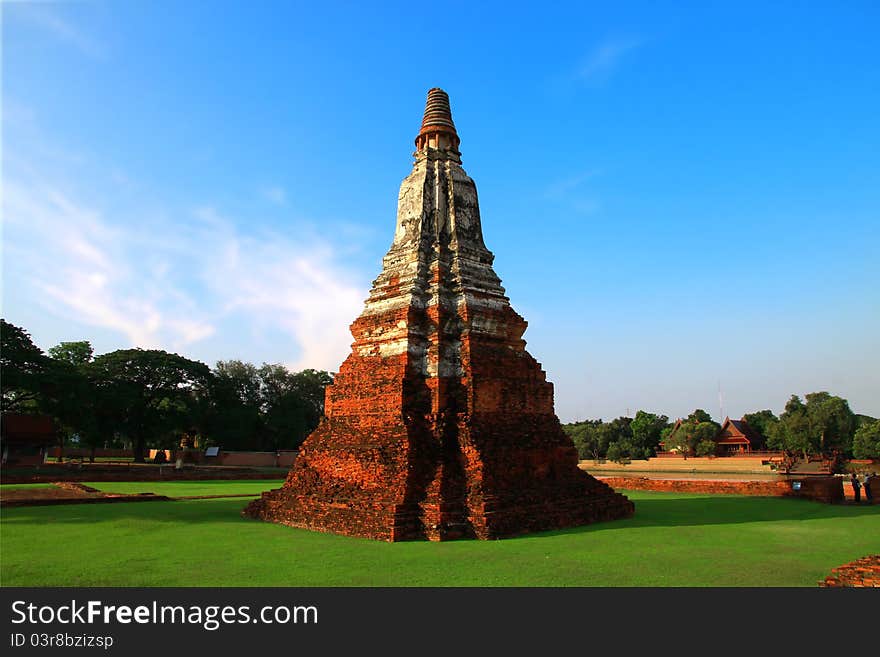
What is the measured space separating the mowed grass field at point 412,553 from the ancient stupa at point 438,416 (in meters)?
0.59

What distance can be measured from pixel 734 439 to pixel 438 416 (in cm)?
4654

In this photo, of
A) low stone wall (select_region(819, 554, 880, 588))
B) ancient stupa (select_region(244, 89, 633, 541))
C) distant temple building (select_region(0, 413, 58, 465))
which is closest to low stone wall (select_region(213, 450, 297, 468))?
distant temple building (select_region(0, 413, 58, 465))

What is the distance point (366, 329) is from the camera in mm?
13352

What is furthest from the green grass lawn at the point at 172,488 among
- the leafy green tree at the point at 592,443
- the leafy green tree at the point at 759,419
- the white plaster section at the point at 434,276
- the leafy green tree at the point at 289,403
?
the leafy green tree at the point at 759,419

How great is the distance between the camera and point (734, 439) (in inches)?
1976

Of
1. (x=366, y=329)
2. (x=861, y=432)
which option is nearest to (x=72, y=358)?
(x=366, y=329)

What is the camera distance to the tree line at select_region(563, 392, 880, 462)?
3881 centimetres

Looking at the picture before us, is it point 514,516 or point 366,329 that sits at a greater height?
point 366,329

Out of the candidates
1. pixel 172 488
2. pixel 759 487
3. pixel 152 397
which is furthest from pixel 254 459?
pixel 759 487

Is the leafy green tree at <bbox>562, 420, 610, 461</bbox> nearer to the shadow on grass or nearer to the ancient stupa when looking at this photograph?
the shadow on grass

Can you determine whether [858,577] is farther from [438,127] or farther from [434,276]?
[438,127]
